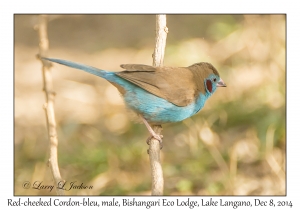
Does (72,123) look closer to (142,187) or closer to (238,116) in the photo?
(142,187)

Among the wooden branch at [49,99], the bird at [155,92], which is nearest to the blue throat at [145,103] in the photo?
the bird at [155,92]

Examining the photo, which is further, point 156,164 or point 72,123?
point 72,123

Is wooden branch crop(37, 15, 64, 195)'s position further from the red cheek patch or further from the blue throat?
the red cheek patch

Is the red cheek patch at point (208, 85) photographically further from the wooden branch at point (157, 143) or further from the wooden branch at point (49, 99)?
the wooden branch at point (49, 99)

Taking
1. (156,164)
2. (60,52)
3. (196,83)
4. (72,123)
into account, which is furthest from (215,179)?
(60,52)

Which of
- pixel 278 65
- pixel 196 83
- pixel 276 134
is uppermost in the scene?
pixel 278 65

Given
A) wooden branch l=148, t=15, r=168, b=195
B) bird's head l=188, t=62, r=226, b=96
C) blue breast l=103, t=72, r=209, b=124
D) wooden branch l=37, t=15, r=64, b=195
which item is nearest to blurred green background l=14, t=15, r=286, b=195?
blue breast l=103, t=72, r=209, b=124
